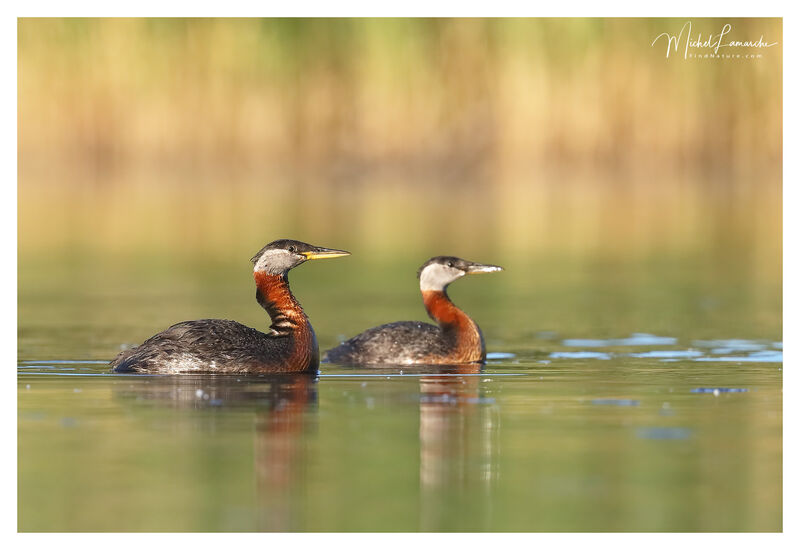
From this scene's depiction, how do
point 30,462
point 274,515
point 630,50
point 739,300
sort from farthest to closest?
point 630,50 < point 739,300 < point 30,462 < point 274,515

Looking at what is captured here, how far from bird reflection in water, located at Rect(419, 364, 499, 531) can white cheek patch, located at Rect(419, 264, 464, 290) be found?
2521mm

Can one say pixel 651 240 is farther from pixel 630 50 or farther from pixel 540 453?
pixel 540 453

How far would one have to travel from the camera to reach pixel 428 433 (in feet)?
28.1

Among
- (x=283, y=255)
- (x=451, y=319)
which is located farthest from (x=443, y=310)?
(x=283, y=255)

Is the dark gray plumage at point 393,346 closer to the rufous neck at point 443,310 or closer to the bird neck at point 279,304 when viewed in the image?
the rufous neck at point 443,310

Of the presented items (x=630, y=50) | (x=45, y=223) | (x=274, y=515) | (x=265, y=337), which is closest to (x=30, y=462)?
(x=274, y=515)

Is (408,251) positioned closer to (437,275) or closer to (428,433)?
(437,275)

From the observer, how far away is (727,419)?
8969 mm

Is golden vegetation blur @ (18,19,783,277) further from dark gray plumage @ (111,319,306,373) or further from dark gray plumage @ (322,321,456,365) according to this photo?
dark gray plumage @ (111,319,306,373)

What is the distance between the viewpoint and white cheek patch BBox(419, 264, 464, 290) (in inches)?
523

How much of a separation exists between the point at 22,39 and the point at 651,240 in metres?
14.3

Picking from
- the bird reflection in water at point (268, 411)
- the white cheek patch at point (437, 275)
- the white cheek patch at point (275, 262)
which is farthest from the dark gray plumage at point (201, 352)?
the white cheek patch at point (437, 275)

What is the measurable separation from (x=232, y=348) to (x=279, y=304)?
0.63 metres

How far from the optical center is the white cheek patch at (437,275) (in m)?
13.3
